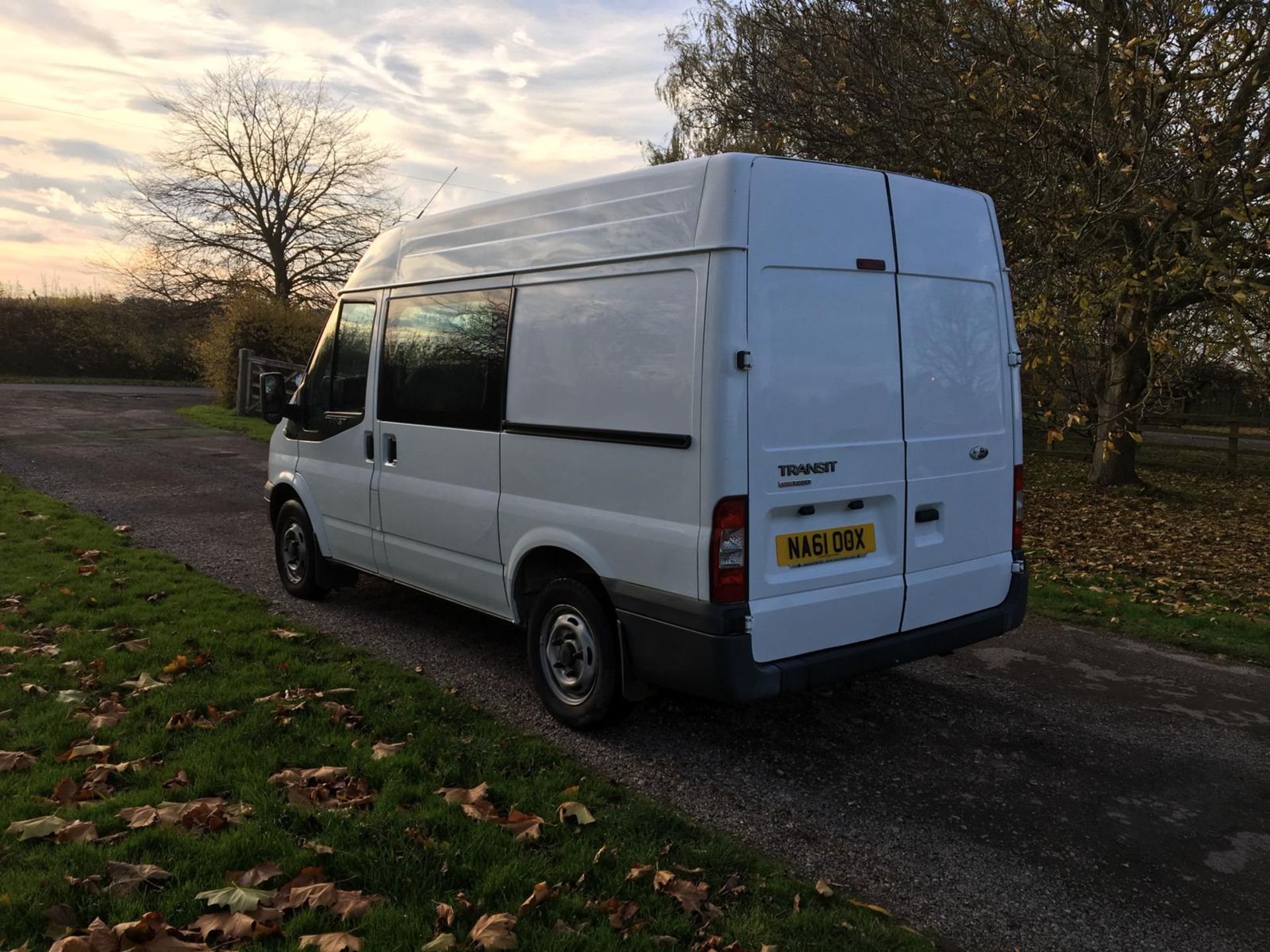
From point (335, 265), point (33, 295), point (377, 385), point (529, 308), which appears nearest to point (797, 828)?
point (529, 308)

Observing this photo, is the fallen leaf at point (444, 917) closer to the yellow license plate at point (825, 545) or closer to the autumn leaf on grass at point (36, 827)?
the autumn leaf on grass at point (36, 827)

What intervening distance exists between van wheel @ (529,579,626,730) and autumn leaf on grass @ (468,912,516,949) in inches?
59.4

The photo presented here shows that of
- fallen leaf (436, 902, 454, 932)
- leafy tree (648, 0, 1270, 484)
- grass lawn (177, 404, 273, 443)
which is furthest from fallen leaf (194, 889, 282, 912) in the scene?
grass lawn (177, 404, 273, 443)

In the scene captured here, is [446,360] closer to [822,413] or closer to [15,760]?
[822,413]

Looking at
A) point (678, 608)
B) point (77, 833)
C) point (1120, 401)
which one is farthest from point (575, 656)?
point (1120, 401)

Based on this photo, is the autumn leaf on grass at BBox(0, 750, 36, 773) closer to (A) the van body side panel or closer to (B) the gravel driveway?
(B) the gravel driveway

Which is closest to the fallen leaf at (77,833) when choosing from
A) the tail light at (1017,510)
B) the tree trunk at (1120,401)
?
the tail light at (1017,510)

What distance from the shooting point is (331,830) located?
128 inches

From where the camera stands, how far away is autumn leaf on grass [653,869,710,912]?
292 cm

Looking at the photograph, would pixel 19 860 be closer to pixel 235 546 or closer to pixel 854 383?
pixel 854 383

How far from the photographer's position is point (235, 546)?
8.28m

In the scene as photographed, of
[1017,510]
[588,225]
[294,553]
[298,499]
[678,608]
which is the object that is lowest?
[294,553]

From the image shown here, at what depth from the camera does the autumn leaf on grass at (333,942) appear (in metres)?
2.62

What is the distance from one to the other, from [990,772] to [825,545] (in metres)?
1.29
